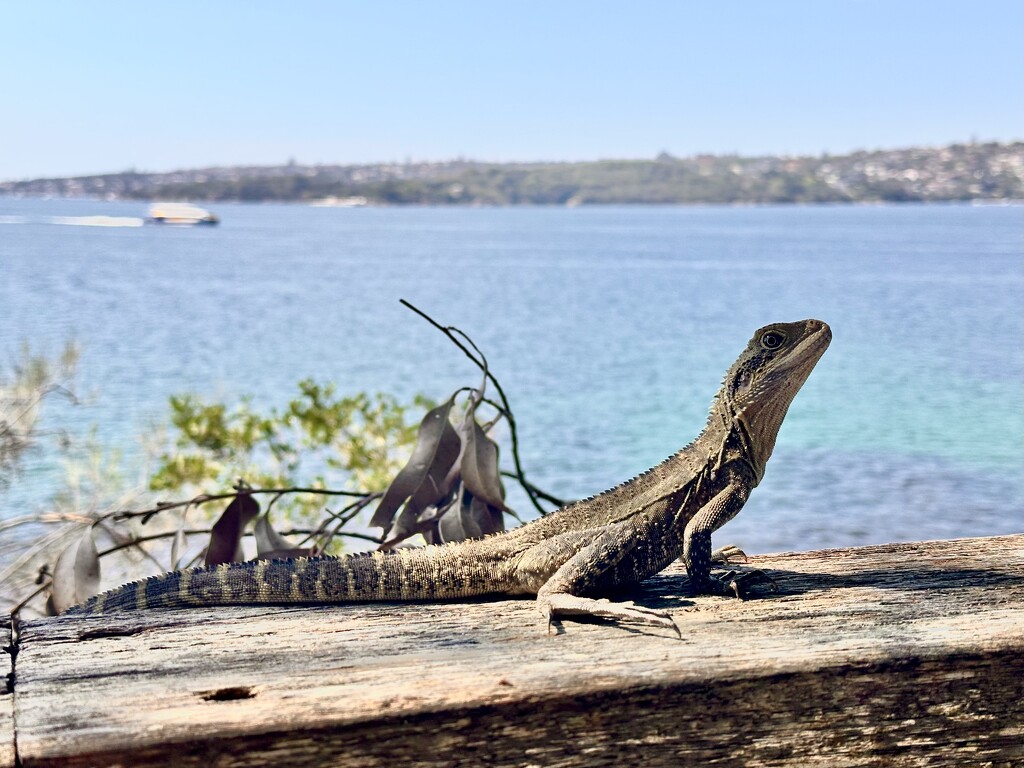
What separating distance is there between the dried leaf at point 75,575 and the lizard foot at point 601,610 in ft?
5.13

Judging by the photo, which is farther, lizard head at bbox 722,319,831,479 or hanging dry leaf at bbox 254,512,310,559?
hanging dry leaf at bbox 254,512,310,559

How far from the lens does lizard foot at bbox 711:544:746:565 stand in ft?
8.78

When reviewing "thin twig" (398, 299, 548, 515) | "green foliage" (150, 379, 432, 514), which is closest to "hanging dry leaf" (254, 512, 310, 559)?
"thin twig" (398, 299, 548, 515)

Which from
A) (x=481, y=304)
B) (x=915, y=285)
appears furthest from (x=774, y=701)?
(x=915, y=285)

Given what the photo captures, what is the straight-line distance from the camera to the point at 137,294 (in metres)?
50.9

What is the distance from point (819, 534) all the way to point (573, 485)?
3.28m

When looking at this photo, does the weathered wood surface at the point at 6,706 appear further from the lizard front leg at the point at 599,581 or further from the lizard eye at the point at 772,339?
the lizard eye at the point at 772,339

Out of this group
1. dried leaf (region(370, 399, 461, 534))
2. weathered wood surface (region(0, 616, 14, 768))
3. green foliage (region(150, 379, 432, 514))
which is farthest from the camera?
green foliage (region(150, 379, 432, 514))

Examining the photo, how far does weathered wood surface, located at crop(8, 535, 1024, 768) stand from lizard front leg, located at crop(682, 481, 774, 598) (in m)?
0.20

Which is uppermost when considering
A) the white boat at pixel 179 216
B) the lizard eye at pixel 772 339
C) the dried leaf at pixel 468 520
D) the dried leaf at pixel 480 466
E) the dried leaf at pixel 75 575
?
the white boat at pixel 179 216

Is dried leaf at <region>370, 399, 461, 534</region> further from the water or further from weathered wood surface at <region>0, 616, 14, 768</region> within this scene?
the water

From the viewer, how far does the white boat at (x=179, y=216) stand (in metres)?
138

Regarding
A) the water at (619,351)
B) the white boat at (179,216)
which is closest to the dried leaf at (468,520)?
the water at (619,351)

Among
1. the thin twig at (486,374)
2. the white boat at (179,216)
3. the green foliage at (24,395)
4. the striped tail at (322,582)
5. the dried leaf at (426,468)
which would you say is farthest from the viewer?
the white boat at (179,216)
